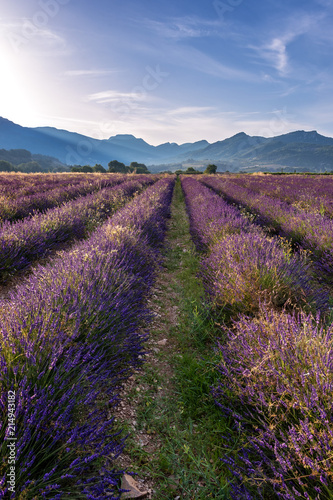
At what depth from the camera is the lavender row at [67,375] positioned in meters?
1.03

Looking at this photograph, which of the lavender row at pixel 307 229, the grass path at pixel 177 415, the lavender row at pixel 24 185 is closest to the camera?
the grass path at pixel 177 415

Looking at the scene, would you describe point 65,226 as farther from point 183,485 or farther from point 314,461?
point 314,461

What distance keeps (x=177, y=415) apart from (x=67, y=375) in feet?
3.15

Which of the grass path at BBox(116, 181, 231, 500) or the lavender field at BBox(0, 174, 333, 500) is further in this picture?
the grass path at BBox(116, 181, 231, 500)

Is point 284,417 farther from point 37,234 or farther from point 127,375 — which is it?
point 37,234

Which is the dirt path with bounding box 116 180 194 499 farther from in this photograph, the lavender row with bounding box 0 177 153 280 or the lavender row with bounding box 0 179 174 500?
the lavender row with bounding box 0 177 153 280

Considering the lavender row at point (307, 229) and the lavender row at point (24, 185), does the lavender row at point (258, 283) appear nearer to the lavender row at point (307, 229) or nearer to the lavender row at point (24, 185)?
the lavender row at point (307, 229)

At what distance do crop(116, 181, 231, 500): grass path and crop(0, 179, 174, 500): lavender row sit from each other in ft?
0.57

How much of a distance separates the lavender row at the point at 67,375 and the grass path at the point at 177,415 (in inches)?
6.8

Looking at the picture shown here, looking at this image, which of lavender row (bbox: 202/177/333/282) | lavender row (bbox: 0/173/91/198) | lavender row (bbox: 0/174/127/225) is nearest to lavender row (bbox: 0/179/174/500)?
lavender row (bbox: 202/177/333/282)

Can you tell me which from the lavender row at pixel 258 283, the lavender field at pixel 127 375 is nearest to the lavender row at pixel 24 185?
the lavender field at pixel 127 375

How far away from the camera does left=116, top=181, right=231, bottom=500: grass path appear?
4.58 feet

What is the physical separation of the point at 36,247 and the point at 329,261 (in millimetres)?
5185

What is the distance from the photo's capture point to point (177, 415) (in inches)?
71.1
